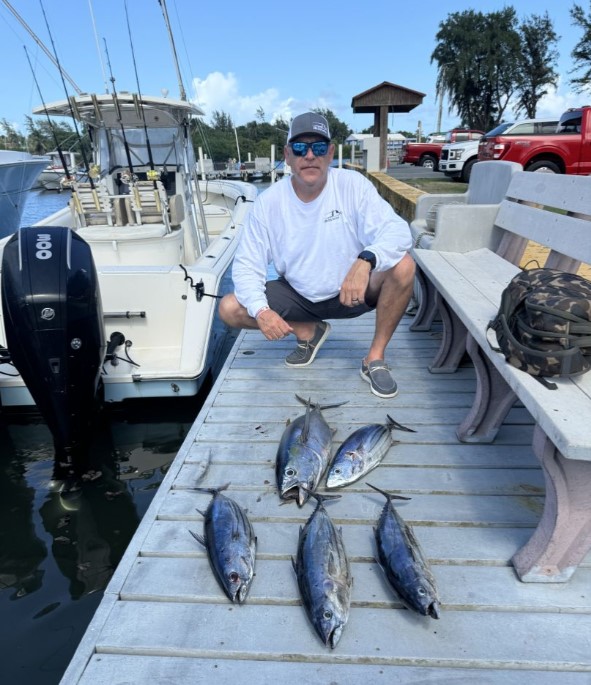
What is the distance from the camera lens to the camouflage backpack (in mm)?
1541

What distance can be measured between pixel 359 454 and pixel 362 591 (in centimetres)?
72

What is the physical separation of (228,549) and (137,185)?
→ 16.4 ft

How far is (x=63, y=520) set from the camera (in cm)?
292

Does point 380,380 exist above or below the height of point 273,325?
below

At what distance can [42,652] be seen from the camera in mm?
2131

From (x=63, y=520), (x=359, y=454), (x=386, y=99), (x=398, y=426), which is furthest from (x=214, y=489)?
(x=386, y=99)

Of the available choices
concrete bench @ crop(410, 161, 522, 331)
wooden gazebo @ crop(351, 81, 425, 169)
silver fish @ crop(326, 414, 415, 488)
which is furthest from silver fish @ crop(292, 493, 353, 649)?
wooden gazebo @ crop(351, 81, 425, 169)

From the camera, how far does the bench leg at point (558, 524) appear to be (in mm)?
1438

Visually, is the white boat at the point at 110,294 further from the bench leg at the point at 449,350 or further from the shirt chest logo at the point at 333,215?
the bench leg at the point at 449,350

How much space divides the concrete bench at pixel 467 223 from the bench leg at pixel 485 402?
1.32 m

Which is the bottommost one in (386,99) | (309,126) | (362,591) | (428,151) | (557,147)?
(428,151)

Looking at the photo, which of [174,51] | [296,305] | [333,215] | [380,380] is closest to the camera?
[333,215]

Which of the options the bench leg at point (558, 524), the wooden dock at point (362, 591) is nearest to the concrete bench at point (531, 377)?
the bench leg at point (558, 524)

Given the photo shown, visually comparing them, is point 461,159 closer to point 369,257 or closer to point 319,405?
point 369,257
